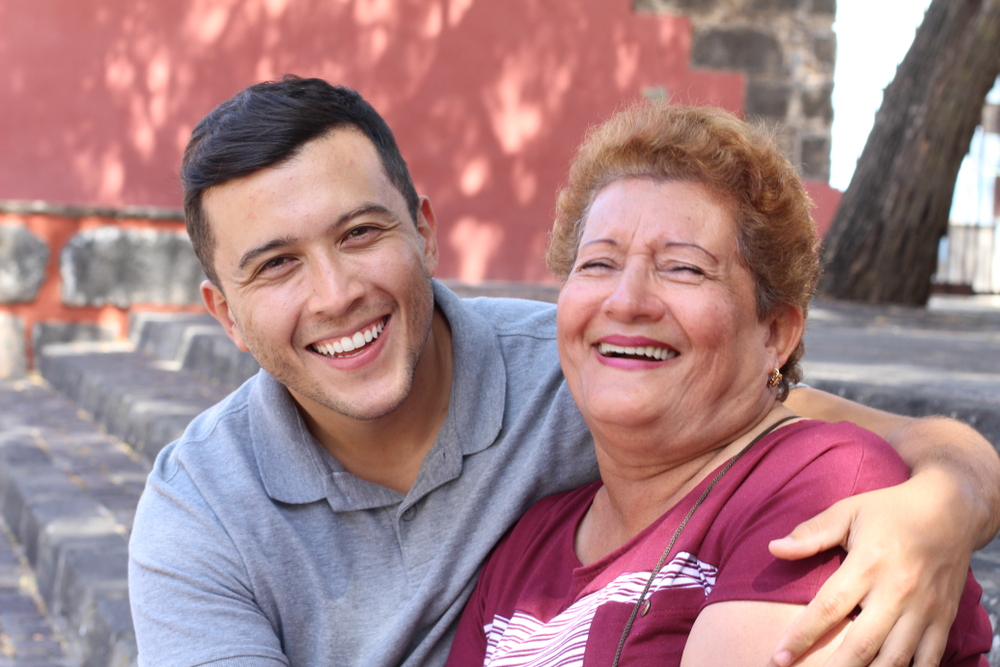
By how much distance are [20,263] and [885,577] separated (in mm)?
6245

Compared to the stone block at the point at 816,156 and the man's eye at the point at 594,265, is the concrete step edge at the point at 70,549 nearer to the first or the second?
the man's eye at the point at 594,265

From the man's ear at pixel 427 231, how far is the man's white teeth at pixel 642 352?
68cm

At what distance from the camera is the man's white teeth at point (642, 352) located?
1.68 meters

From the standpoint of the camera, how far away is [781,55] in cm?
856

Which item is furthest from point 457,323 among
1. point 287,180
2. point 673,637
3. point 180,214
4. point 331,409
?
point 180,214

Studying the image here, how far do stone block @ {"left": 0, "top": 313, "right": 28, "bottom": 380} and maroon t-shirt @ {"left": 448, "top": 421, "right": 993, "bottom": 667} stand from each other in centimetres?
562

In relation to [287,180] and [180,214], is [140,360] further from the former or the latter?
[287,180]

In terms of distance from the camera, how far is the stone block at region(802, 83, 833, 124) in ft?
28.5

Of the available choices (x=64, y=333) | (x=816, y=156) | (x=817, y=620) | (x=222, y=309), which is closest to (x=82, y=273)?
(x=64, y=333)

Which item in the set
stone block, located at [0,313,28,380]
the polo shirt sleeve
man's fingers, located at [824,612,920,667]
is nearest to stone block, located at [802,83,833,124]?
stone block, located at [0,313,28,380]

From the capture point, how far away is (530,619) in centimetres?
173

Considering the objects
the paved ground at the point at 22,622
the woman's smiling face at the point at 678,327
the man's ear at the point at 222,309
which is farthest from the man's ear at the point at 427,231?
the paved ground at the point at 22,622

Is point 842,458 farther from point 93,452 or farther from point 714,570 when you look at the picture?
point 93,452

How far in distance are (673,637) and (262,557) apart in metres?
0.83
